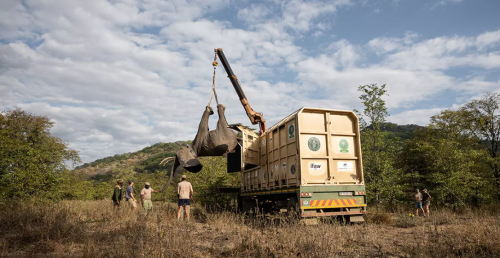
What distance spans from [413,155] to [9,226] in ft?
83.8

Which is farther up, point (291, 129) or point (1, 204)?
point (291, 129)

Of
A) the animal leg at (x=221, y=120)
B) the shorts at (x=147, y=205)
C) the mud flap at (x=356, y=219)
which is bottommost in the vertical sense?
the mud flap at (x=356, y=219)

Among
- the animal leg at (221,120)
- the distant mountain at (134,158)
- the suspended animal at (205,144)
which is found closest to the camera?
the suspended animal at (205,144)

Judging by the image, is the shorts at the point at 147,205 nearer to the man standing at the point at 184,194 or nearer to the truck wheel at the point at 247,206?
the man standing at the point at 184,194

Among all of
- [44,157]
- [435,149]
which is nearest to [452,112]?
[435,149]

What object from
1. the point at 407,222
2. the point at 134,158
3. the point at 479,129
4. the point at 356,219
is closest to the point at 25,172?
the point at 356,219

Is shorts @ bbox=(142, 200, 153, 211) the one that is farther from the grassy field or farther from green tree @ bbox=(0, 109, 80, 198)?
green tree @ bbox=(0, 109, 80, 198)

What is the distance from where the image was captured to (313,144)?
9656 mm

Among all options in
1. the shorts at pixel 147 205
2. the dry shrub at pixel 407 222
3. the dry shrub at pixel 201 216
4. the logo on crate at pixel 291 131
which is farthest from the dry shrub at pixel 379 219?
the shorts at pixel 147 205

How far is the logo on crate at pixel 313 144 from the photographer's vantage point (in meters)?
9.62

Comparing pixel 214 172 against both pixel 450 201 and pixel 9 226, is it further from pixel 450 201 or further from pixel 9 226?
pixel 450 201

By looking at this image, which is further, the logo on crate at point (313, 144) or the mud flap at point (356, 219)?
the logo on crate at point (313, 144)

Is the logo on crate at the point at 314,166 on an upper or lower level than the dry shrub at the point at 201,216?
upper

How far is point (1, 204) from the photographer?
11.9 metres
